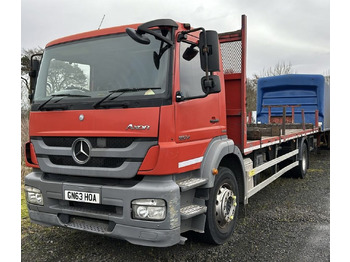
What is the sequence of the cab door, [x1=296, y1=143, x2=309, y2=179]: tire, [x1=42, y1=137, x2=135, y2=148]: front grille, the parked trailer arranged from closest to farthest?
[x1=42, y1=137, x2=135, y2=148]: front grille → the cab door → [x1=296, y1=143, x2=309, y2=179]: tire → the parked trailer

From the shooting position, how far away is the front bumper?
2703 mm

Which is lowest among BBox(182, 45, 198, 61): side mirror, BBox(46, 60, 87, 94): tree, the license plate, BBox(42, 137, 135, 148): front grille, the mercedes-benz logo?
the license plate

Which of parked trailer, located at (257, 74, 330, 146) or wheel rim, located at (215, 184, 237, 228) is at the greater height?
parked trailer, located at (257, 74, 330, 146)

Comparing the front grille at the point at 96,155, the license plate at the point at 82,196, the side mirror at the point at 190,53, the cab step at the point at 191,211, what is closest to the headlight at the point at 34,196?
the front grille at the point at 96,155

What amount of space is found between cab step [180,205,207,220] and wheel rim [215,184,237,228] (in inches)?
16.5

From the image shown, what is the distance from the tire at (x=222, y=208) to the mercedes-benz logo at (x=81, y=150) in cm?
136

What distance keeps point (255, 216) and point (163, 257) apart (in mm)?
1861

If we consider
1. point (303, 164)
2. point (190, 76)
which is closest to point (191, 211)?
point (190, 76)

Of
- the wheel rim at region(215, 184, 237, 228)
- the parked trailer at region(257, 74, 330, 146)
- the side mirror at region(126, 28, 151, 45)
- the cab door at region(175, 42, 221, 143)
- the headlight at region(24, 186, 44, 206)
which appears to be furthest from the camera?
the parked trailer at region(257, 74, 330, 146)

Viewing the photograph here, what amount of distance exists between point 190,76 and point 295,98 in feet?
22.5

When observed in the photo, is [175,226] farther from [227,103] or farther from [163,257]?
[227,103]

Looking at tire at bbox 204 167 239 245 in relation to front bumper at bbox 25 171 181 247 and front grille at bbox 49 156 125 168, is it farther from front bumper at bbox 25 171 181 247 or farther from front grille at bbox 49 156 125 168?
front grille at bbox 49 156 125 168

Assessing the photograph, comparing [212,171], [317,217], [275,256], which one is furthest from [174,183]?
[317,217]

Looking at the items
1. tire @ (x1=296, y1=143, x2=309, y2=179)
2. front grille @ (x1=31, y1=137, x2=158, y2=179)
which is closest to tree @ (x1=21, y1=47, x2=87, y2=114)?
front grille @ (x1=31, y1=137, x2=158, y2=179)
